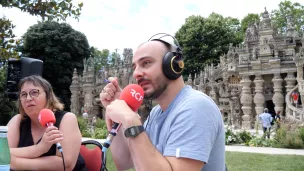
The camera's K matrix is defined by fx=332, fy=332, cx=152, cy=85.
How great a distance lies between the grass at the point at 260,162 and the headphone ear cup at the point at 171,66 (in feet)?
20.1

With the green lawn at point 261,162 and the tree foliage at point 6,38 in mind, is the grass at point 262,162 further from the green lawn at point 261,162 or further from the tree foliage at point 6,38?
the tree foliage at point 6,38

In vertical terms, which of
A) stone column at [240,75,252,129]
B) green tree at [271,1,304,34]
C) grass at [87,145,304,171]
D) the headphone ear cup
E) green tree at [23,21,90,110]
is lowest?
grass at [87,145,304,171]

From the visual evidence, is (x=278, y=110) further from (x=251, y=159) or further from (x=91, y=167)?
(x=91, y=167)

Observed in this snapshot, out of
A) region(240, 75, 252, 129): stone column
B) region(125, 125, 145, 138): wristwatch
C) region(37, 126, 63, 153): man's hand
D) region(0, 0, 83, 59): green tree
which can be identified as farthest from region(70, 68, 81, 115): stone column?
region(125, 125, 145, 138): wristwatch

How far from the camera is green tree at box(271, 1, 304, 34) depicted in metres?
42.7

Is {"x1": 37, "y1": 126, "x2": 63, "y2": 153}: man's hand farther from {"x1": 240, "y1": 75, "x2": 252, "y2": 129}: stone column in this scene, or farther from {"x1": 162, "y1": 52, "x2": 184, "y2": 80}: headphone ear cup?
{"x1": 240, "y1": 75, "x2": 252, "y2": 129}: stone column

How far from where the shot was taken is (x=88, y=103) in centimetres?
2672

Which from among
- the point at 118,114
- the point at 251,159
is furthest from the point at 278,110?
the point at 118,114

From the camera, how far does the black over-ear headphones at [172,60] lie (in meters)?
2.08

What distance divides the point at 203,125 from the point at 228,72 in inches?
876

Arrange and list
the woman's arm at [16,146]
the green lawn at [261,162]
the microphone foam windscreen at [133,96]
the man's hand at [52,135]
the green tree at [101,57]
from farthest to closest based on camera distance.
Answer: the green tree at [101,57] → the green lawn at [261,162] → the woman's arm at [16,146] → the man's hand at [52,135] → the microphone foam windscreen at [133,96]

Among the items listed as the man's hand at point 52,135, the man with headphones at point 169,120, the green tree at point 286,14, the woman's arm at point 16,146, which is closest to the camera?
the man with headphones at point 169,120

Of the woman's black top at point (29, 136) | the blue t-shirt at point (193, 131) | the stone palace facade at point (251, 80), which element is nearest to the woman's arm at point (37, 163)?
the woman's black top at point (29, 136)

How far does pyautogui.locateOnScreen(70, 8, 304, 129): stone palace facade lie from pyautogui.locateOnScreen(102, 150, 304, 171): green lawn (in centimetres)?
680
